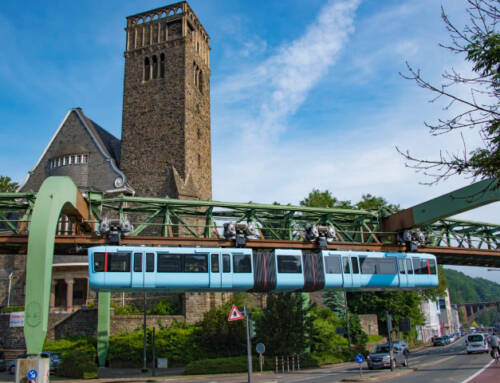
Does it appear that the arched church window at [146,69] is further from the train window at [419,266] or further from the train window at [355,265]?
the train window at [419,266]

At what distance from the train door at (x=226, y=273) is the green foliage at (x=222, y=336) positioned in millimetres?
12592

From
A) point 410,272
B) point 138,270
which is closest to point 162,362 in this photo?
point 138,270

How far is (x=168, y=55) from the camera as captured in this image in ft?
158

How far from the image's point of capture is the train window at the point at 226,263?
21984mm

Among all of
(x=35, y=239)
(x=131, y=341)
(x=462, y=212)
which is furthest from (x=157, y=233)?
(x=462, y=212)

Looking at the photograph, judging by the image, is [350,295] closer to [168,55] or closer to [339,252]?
[339,252]

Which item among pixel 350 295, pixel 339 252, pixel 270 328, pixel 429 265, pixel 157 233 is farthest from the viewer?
pixel 350 295

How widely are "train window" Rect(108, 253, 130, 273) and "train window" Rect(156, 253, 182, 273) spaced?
4.51 feet

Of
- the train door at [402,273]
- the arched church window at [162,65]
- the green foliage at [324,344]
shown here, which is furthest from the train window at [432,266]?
the arched church window at [162,65]

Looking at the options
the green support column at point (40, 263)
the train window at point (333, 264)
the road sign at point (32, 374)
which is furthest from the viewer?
the train window at point (333, 264)

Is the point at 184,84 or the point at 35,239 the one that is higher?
the point at 184,84

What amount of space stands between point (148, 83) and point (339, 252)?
3122cm

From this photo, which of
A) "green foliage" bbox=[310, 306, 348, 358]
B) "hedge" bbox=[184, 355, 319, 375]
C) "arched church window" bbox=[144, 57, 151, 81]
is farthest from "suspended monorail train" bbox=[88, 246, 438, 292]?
"arched church window" bbox=[144, 57, 151, 81]

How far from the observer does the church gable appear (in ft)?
151
